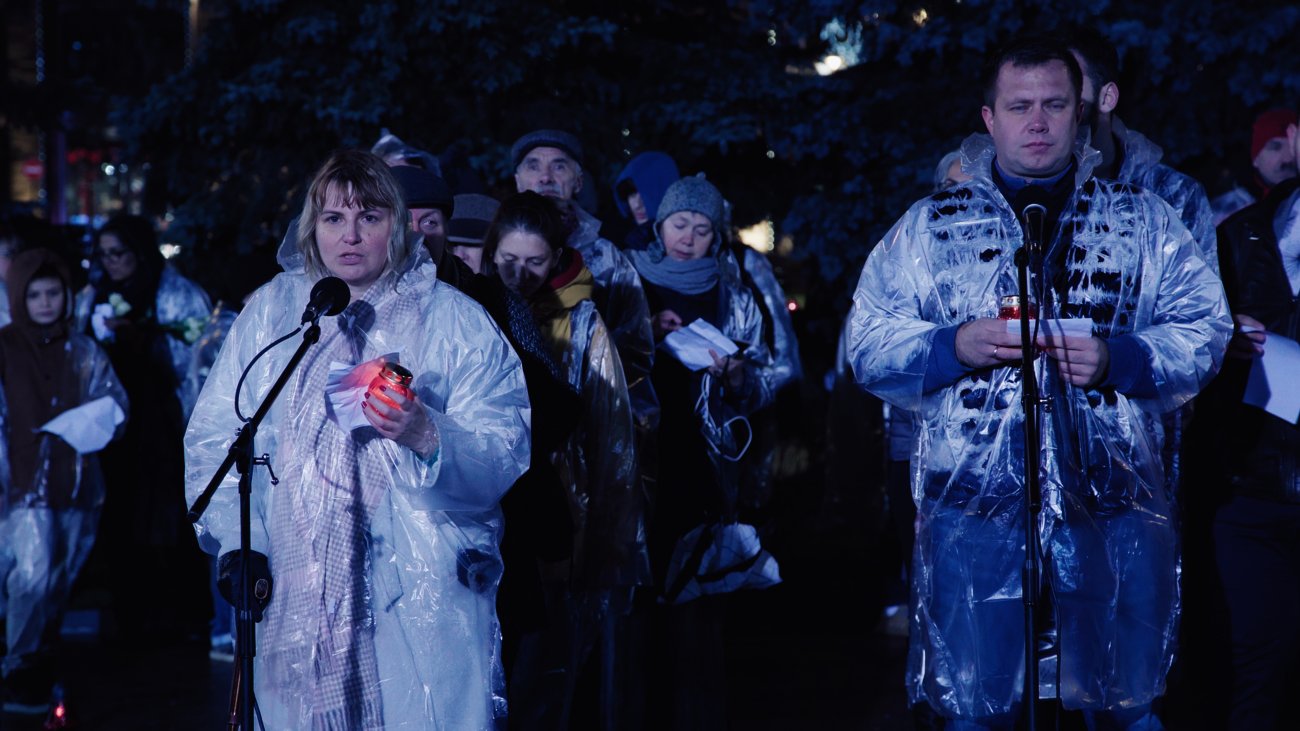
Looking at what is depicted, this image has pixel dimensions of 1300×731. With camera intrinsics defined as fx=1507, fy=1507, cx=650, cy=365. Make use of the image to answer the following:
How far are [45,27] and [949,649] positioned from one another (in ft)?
74.8

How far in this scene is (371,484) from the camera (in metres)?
3.62

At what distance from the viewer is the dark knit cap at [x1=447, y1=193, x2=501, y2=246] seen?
5477 millimetres

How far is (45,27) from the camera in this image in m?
23.3

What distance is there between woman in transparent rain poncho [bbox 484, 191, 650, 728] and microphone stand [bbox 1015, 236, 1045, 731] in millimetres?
2033

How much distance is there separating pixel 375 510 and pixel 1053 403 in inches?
65.3

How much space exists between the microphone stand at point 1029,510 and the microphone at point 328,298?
1.50 m

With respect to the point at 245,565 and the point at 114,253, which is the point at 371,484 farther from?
the point at 114,253

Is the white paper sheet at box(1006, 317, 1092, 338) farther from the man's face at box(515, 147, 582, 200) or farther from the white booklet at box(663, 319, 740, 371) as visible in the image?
the man's face at box(515, 147, 582, 200)

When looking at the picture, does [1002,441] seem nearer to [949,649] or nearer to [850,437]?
[949,649]

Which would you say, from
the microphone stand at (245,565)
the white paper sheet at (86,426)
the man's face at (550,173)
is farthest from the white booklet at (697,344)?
the white paper sheet at (86,426)

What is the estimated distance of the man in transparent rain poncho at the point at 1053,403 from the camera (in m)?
3.67

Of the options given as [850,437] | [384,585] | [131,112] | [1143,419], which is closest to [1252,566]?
[1143,419]

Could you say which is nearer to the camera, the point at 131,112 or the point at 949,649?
the point at 949,649

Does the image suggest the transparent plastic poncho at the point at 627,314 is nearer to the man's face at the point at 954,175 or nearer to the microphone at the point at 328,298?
the man's face at the point at 954,175
